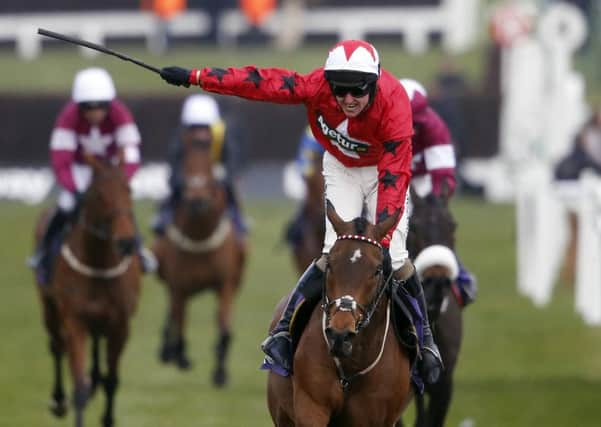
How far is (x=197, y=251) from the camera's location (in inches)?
564

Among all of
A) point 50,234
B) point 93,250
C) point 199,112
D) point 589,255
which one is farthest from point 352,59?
point 589,255

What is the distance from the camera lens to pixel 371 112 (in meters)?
7.76

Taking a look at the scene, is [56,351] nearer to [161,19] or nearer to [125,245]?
[125,245]

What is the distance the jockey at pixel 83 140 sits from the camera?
37.0 feet

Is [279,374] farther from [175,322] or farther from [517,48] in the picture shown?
[517,48]

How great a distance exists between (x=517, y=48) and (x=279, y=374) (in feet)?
60.5

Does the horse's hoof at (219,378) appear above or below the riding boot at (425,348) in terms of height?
below

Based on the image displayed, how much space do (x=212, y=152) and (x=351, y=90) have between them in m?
6.95

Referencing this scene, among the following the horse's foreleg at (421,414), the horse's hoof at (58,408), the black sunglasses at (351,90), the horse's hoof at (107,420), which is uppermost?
the black sunglasses at (351,90)

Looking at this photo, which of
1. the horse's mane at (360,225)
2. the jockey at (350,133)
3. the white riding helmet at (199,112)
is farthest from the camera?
the white riding helmet at (199,112)

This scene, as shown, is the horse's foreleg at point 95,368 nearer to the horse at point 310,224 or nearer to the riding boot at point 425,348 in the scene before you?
the horse at point 310,224

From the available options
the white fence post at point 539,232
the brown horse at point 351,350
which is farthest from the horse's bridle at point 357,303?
the white fence post at point 539,232

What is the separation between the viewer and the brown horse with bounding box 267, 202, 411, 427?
7.12m

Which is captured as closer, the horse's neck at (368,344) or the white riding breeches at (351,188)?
the horse's neck at (368,344)
